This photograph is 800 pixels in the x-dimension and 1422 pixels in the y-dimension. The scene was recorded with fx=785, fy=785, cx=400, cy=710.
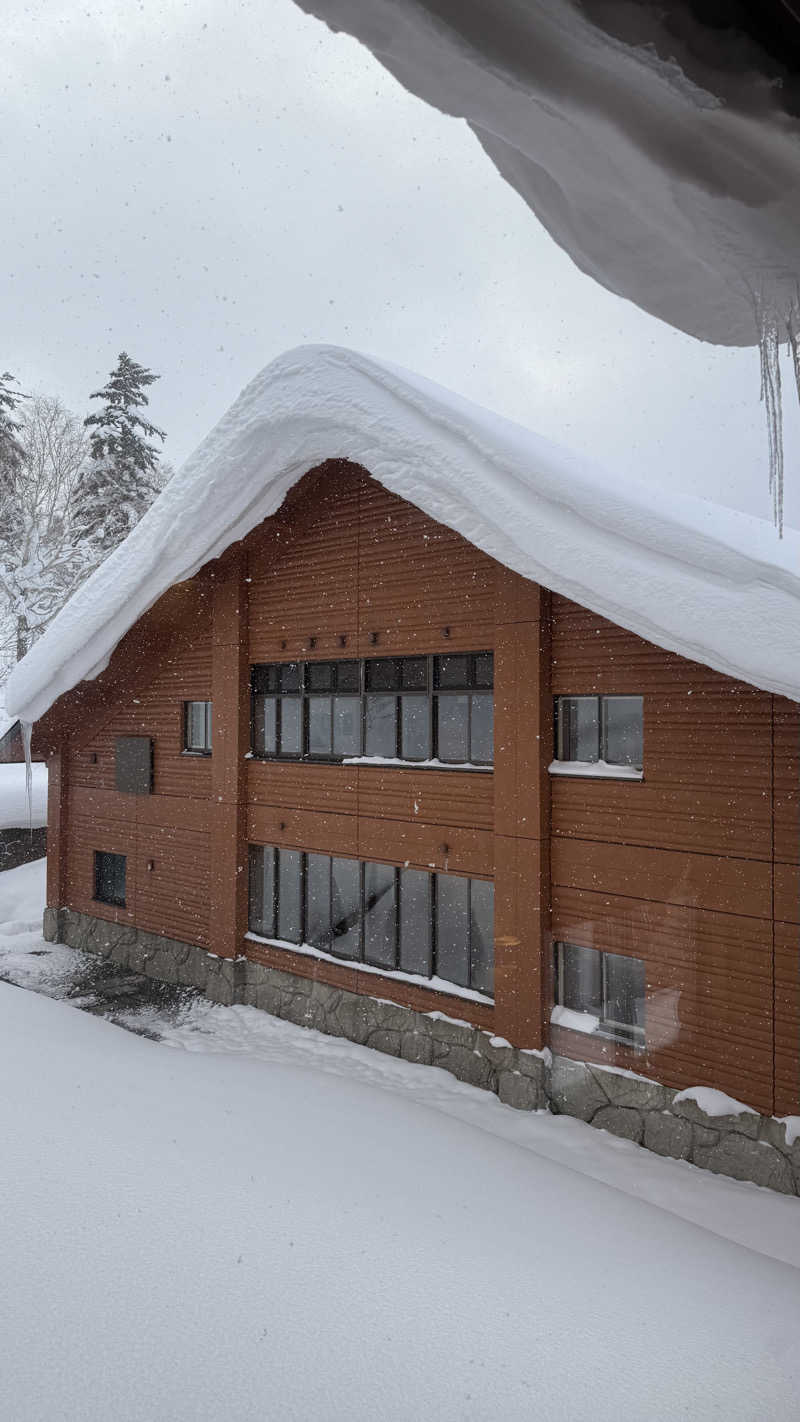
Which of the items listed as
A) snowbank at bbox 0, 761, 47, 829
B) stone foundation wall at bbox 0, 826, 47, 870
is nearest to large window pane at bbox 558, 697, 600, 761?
snowbank at bbox 0, 761, 47, 829

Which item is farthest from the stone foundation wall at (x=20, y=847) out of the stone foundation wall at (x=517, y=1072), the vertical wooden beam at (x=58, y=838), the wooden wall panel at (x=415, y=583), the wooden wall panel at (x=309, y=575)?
the wooden wall panel at (x=415, y=583)

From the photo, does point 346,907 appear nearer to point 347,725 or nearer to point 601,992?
point 347,725

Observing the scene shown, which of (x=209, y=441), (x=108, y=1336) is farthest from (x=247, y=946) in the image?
(x=108, y=1336)

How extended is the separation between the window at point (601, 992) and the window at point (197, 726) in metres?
7.59

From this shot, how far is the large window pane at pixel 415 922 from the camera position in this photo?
10.9 metres

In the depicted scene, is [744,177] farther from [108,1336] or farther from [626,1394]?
[626,1394]

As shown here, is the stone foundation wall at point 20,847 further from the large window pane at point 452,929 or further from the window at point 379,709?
the large window pane at point 452,929

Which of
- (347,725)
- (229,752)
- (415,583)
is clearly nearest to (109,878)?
(229,752)

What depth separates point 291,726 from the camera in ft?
42.1

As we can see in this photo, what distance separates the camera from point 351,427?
32.7ft

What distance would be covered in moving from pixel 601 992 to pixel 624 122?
9298 millimetres

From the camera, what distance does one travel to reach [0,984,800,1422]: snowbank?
320cm

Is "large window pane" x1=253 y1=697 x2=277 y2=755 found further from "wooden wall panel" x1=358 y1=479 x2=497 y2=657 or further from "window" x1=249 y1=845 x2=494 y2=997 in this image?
"wooden wall panel" x1=358 y1=479 x2=497 y2=657

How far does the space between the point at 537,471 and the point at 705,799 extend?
393 centimetres
